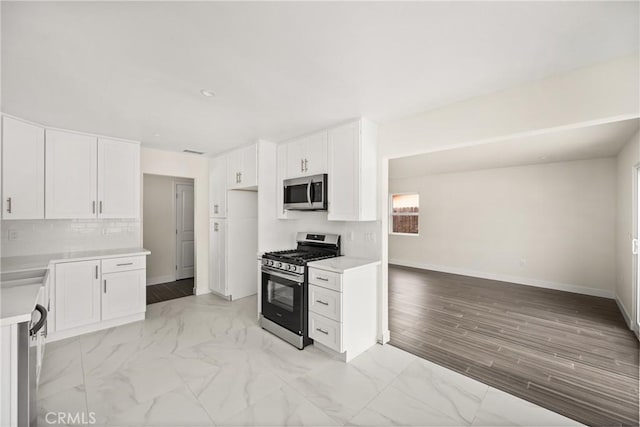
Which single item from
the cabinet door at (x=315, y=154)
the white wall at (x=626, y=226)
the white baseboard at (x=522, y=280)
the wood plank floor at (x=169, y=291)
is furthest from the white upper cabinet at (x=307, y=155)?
the white baseboard at (x=522, y=280)

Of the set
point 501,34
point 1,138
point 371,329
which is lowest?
point 371,329

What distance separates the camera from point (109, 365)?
256 cm

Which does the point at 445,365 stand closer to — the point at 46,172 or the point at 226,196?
the point at 226,196

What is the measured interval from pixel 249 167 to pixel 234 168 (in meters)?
0.46

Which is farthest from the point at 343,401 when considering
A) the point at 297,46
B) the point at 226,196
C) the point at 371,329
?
the point at 226,196

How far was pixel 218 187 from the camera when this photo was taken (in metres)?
4.72

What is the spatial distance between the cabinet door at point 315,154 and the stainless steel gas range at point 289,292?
2.93 ft

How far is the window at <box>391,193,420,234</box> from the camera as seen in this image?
7.54 metres

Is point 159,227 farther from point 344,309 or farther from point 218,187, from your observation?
point 344,309

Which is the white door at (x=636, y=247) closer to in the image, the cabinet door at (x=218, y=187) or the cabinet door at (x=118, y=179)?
the cabinet door at (x=218, y=187)

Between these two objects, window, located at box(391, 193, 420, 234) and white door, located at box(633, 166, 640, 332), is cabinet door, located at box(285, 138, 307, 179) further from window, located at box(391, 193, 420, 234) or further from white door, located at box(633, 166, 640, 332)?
window, located at box(391, 193, 420, 234)

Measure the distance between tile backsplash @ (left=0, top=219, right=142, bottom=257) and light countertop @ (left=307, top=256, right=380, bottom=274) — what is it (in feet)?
9.79

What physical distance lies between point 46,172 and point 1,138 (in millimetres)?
531

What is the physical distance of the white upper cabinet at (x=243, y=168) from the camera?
395cm
